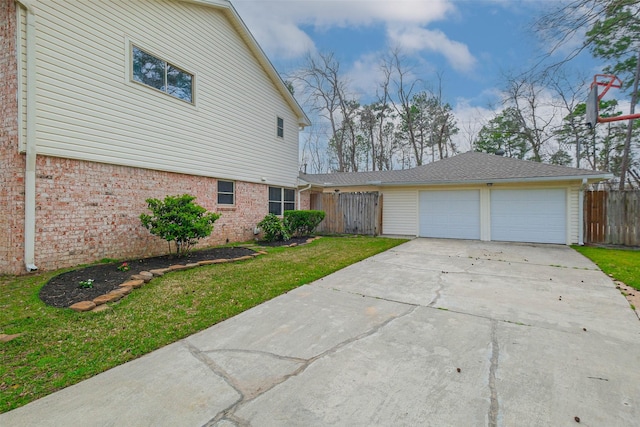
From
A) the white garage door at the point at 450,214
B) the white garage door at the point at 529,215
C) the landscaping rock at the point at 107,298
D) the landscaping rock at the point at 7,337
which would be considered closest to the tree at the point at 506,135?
the white garage door at the point at 529,215

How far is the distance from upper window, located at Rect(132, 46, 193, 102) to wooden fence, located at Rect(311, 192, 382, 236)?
23.3 feet

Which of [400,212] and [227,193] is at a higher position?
[227,193]

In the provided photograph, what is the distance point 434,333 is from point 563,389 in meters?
1.07

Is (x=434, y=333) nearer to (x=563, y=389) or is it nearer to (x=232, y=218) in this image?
(x=563, y=389)

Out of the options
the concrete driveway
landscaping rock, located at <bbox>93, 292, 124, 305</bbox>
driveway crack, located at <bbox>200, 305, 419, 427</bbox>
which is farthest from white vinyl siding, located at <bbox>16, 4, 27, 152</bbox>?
driveway crack, located at <bbox>200, 305, 419, 427</bbox>

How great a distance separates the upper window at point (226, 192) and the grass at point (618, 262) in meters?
9.49

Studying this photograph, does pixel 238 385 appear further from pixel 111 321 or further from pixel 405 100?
pixel 405 100

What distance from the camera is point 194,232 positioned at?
632 centimetres

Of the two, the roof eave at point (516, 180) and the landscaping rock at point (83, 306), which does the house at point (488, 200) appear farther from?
the landscaping rock at point (83, 306)

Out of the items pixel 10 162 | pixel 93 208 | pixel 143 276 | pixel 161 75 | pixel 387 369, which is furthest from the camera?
pixel 161 75

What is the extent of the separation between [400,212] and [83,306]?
1104 cm

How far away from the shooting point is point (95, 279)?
4.61m

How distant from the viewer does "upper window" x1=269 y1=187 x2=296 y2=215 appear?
1128 cm

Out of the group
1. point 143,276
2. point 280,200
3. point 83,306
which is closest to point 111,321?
point 83,306
